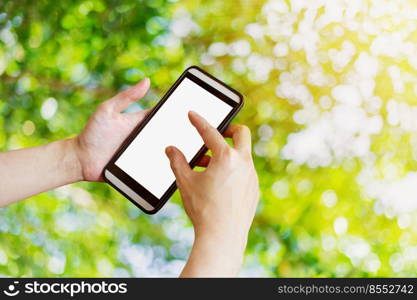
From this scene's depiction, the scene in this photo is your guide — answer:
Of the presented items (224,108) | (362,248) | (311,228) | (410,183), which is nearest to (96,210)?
(224,108)

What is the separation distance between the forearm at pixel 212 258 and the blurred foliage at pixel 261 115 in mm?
315

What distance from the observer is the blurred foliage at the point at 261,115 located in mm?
1060

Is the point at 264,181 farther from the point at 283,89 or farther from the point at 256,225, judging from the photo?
the point at 283,89

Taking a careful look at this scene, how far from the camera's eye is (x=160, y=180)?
98cm

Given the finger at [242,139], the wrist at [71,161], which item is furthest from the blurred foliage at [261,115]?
the finger at [242,139]

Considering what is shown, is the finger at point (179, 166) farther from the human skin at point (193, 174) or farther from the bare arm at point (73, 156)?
the bare arm at point (73, 156)

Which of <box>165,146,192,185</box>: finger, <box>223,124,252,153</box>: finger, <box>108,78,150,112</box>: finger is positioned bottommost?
<box>165,146,192,185</box>: finger

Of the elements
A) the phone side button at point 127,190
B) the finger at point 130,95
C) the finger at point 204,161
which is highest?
the finger at point 130,95

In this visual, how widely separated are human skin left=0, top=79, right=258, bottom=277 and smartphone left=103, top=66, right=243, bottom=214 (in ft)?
0.09

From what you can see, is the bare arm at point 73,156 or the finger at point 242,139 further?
the bare arm at point 73,156

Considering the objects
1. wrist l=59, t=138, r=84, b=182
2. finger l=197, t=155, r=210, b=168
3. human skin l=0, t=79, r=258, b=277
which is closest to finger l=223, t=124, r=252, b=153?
human skin l=0, t=79, r=258, b=277

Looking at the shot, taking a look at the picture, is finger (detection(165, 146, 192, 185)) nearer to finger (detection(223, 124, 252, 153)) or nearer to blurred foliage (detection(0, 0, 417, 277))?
finger (detection(223, 124, 252, 153))

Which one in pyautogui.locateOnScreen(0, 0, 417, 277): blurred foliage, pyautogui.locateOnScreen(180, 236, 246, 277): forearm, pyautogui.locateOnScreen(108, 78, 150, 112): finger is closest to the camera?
pyautogui.locateOnScreen(180, 236, 246, 277): forearm

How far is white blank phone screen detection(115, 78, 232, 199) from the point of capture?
0.98 m
